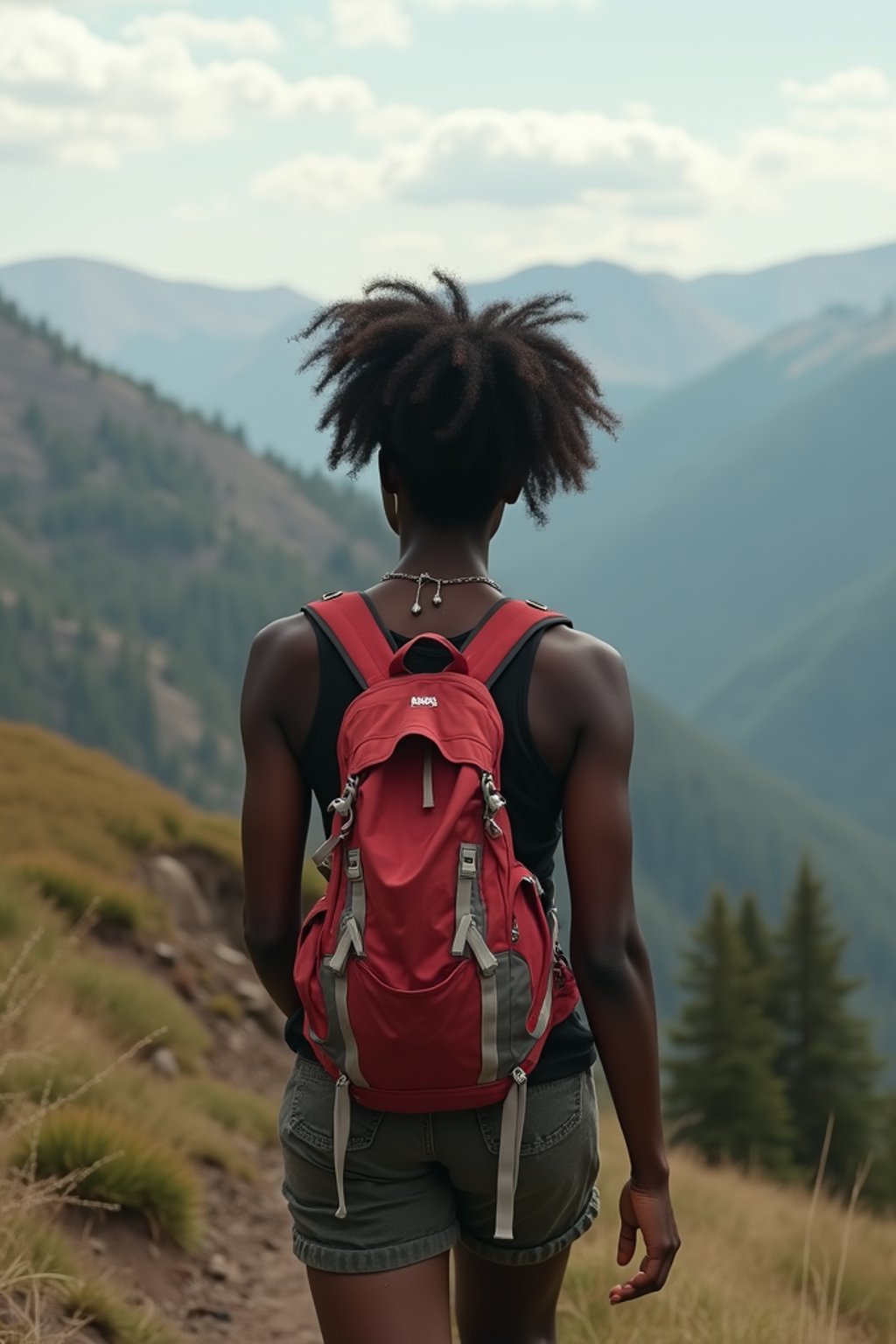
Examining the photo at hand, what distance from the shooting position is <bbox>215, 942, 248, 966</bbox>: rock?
13.3 m

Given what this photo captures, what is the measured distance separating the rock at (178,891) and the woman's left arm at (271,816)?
10841 millimetres

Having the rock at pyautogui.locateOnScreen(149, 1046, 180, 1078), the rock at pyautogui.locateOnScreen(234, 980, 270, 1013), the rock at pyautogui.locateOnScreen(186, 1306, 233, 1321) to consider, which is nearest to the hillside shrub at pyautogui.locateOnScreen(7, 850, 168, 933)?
the rock at pyautogui.locateOnScreen(234, 980, 270, 1013)

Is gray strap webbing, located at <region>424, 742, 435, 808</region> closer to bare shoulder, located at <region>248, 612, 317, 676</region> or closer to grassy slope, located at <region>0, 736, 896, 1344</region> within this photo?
bare shoulder, located at <region>248, 612, 317, 676</region>

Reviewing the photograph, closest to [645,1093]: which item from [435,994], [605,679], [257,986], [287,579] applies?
[435,994]

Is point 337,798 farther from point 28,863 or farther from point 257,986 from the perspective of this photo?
point 257,986

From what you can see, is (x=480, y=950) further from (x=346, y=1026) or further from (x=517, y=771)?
(x=517, y=771)

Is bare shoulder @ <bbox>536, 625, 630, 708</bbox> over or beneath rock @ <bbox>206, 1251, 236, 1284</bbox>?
over

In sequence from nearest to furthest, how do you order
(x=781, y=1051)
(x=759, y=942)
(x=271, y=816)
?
(x=271, y=816)
(x=781, y=1051)
(x=759, y=942)

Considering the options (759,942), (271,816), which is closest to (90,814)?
(271,816)

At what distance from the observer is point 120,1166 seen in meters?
6.04

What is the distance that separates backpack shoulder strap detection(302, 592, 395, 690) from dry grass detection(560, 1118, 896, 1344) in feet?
8.41

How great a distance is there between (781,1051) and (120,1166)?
26.2 meters

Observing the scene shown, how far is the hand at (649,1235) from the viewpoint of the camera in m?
2.90

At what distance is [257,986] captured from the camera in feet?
43.4
